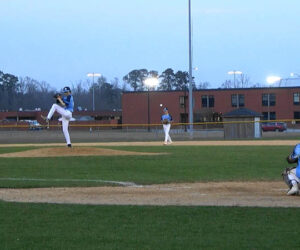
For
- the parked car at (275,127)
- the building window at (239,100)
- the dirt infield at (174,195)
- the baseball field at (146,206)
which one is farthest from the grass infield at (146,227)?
the building window at (239,100)

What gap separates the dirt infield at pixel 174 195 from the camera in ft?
36.0

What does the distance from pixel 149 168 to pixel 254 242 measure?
1201 cm

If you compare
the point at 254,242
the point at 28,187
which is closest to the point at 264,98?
the point at 28,187

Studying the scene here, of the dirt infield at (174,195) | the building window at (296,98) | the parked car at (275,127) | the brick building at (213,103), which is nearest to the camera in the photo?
the dirt infield at (174,195)

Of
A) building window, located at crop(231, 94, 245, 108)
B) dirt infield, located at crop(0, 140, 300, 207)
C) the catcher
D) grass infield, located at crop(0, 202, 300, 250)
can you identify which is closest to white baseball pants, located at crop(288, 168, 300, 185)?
the catcher

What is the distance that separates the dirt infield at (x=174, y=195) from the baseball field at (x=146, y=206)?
2 cm

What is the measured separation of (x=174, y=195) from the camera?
12258mm

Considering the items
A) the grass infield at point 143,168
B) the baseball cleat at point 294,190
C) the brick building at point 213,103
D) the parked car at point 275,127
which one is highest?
the brick building at point 213,103

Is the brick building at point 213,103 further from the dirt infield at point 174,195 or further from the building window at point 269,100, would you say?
the dirt infield at point 174,195

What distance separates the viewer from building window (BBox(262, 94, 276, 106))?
8469 cm

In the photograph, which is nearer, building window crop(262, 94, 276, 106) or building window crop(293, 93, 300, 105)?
building window crop(293, 93, 300, 105)

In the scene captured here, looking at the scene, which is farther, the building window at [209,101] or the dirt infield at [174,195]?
the building window at [209,101]

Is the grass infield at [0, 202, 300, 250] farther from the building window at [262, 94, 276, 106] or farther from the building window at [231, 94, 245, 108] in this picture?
the building window at [231, 94, 245, 108]

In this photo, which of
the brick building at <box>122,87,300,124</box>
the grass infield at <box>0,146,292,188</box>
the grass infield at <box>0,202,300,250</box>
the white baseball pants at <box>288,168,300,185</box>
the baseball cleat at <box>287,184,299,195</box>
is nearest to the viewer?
the grass infield at <box>0,202,300,250</box>
